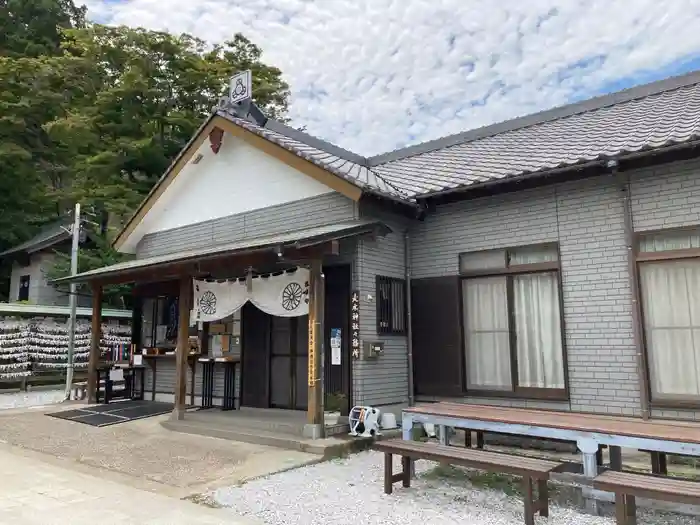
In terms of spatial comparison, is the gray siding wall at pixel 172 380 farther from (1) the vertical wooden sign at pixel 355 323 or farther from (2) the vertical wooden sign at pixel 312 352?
(1) the vertical wooden sign at pixel 355 323

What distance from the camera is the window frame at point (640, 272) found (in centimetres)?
641

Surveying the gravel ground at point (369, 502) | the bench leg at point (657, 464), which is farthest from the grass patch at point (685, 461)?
the gravel ground at point (369, 502)

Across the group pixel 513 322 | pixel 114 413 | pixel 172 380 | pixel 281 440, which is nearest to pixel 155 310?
pixel 172 380

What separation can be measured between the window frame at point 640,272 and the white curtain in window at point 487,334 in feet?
5.77

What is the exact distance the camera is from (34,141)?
23.9m

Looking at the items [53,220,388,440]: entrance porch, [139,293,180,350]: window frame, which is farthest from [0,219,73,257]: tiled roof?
[53,220,388,440]: entrance porch

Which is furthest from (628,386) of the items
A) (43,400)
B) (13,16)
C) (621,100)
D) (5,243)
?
(13,16)

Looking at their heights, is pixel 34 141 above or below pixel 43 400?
above

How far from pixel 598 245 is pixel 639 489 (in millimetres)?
3963

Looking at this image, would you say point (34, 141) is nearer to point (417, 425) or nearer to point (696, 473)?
point (417, 425)

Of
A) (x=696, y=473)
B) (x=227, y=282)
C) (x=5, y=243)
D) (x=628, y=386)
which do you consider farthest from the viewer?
(x=5, y=243)

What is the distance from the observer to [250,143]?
9930mm

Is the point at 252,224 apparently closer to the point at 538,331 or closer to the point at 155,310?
the point at 155,310

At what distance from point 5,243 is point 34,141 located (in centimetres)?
466
